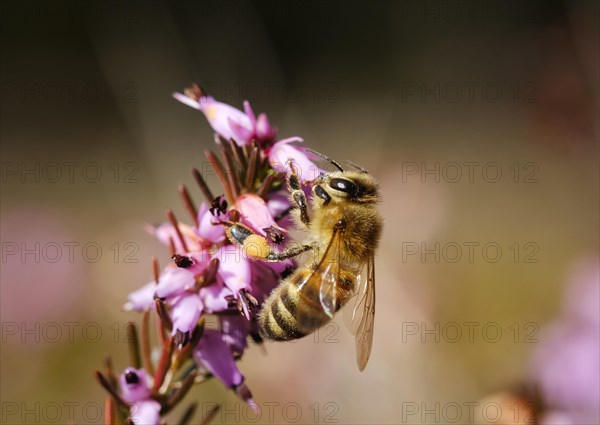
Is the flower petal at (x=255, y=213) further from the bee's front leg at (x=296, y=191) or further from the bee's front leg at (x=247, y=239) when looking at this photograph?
the bee's front leg at (x=296, y=191)

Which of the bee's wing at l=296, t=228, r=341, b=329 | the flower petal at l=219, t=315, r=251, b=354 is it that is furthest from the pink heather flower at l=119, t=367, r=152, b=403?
the bee's wing at l=296, t=228, r=341, b=329

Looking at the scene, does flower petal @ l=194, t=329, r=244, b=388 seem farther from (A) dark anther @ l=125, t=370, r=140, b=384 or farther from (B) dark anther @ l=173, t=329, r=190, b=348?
(A) dark anther @ l=125, t=370, r=140, b=384

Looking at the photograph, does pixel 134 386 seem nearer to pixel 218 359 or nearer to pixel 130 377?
pixel 130 377

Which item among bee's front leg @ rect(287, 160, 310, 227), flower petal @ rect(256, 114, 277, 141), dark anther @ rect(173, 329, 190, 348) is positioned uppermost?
flower petal @ rect(256, 114, 277, 141)

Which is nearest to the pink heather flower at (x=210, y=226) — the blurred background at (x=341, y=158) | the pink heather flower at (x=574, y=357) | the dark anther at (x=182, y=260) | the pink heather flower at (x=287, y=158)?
the dark anther at (x=182, y=260)

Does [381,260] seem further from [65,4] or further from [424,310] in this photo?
[65,4]
